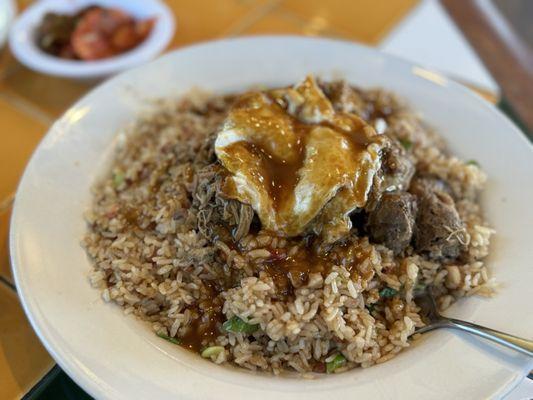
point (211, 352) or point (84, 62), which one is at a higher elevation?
point (211, 352)

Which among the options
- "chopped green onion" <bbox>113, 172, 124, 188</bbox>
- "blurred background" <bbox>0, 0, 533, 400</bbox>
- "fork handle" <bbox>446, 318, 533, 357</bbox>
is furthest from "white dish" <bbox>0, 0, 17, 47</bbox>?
"fork handle" <bbox>446, 318, 533, 357</bbox>

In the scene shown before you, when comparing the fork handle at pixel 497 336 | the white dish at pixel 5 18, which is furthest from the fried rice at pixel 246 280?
the white dish at pixel 5 18

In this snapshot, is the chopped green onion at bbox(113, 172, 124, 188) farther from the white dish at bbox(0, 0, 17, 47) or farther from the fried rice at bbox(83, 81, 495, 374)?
the white dish at bbox(0, 0, 17, 47)

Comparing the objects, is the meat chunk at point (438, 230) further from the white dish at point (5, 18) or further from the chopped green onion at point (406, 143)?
the white dish at point (5, 18)

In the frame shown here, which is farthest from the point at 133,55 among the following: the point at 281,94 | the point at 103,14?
the point at 281,94

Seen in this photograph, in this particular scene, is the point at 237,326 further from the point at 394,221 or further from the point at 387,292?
the point at 394,221

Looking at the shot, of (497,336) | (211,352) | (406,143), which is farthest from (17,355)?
(406,143)

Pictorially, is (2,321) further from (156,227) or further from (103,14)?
(103,14)
